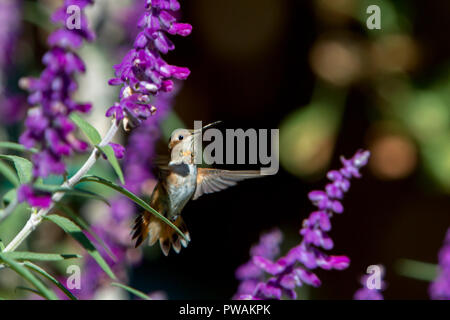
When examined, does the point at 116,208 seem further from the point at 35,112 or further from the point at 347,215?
the point at 347,215

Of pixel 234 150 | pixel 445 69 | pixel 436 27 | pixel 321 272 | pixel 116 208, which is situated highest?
pixel 436 27

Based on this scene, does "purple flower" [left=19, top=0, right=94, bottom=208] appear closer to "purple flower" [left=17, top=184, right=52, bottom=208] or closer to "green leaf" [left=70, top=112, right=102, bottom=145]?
"purple flower" [left=17, top=184, right=52, bottom=208]

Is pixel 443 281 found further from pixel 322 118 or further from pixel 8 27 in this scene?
pixel 322 118

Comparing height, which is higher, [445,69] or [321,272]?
[445,69]

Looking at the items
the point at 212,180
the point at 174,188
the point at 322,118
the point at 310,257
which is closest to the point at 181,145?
the point at 174,188
